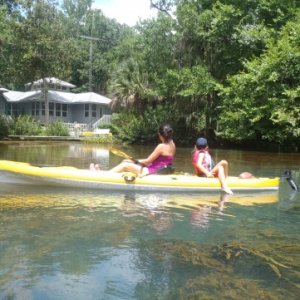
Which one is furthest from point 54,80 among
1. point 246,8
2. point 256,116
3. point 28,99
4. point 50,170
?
point 50,170

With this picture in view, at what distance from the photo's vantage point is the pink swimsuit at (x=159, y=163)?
1022 centimetres

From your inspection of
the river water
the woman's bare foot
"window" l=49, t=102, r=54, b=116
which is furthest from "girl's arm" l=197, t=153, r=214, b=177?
"window" l=49, t=102, r=54, b=116

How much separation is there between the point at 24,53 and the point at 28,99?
9.30 m

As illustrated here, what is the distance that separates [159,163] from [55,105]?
36.3 m

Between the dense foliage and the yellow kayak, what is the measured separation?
1299 cm

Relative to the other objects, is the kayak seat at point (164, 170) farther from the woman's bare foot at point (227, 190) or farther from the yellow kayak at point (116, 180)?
the woman's bare foot at point (227, 190)

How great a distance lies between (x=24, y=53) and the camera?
3481 cm

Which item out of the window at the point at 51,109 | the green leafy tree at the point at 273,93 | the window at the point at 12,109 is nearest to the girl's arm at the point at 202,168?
the green leafy tree at the point at 273,93

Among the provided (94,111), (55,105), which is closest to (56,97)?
(55,105)

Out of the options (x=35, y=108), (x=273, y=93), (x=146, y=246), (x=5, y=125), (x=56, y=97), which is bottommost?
(x=146, y=246)

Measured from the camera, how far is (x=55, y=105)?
45031 mm

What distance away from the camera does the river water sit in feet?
15.3

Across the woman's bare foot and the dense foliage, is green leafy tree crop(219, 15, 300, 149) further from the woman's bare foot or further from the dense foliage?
the woman's bare foot

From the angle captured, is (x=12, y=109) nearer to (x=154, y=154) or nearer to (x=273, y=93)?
(x=273, y=93)
